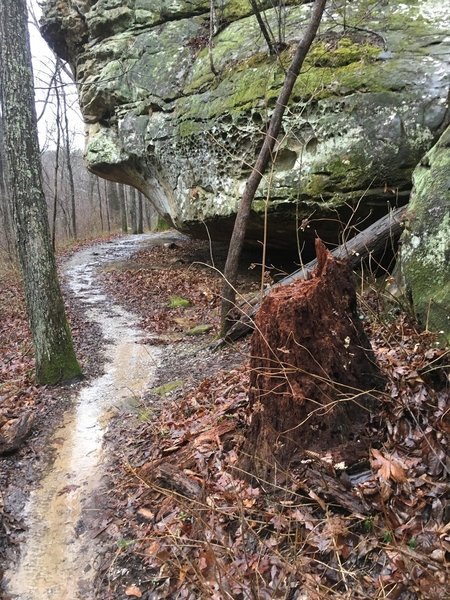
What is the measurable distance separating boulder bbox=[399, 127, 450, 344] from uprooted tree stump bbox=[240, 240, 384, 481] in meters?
1.04

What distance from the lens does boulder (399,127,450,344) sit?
4.35 metres

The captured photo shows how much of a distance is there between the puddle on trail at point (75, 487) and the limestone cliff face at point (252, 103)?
379 centimetres

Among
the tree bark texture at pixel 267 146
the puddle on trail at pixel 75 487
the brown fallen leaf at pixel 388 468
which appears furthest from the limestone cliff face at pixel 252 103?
the brown fallen leaf at pixel 388 468

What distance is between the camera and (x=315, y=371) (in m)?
3.51

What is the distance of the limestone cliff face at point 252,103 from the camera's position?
8.52 metres

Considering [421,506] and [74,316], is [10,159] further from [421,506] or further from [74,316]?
[421,506]

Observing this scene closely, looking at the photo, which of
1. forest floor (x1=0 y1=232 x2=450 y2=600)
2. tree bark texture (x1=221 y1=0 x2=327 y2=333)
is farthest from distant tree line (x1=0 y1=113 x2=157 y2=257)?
forest floor (x1=0 y1=232 x2=450 y2=600)

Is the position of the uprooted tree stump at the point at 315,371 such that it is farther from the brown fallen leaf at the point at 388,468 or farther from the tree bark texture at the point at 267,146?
the tree bark texture at the point at 267,146

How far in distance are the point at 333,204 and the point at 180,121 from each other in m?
4.93

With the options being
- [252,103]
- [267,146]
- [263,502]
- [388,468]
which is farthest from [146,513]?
[252,103]

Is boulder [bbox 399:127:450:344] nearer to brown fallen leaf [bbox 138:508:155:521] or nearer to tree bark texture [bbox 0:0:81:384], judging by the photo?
brown fallen leaf [bbox 138:508:155:521]

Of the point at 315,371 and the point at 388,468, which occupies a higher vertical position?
the point at 315,371

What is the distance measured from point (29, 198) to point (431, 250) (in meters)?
5.45

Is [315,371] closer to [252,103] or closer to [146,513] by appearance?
[146,513]
